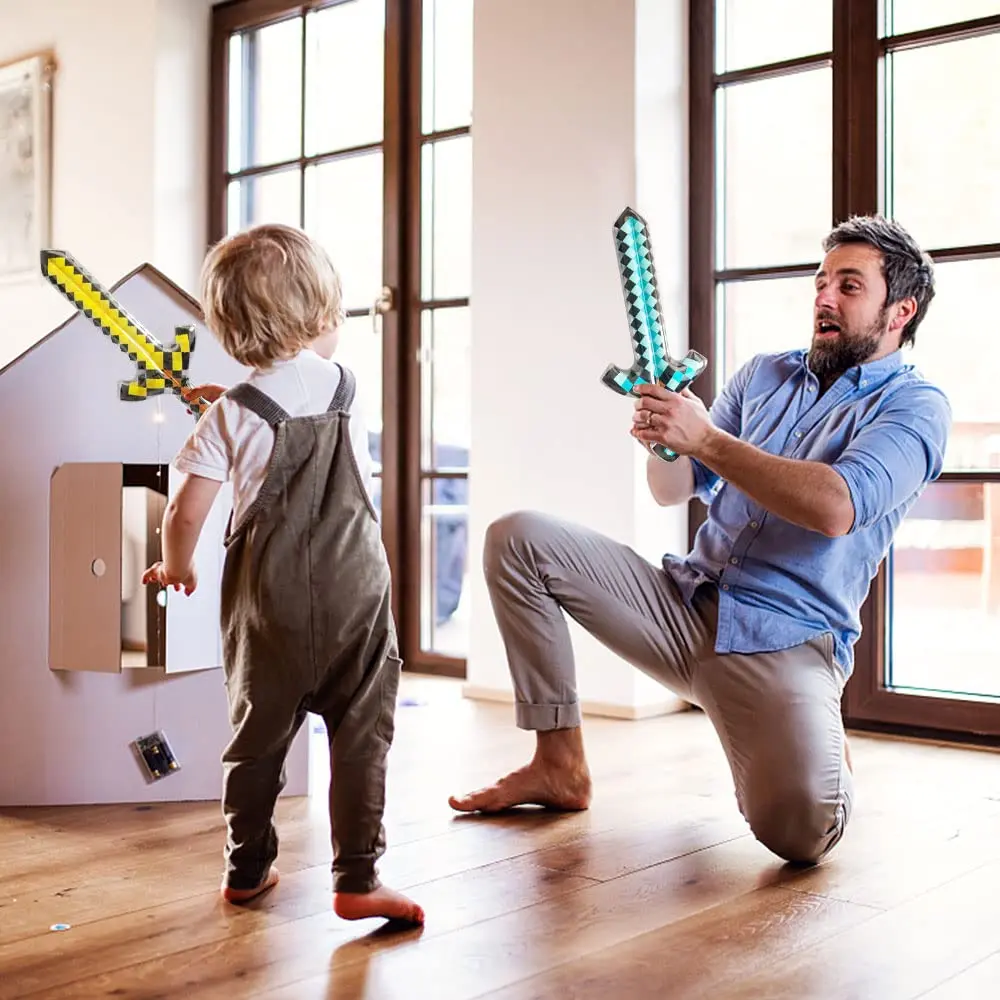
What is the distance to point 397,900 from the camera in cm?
165

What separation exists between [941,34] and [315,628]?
2092 mm

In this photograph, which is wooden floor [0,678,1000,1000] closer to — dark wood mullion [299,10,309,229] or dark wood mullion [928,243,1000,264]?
dark wood mullion [928,243,1000,264]

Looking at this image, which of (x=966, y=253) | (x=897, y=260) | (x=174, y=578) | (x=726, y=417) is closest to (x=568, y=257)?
(x=966, y=253)

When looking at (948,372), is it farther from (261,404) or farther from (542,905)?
(261,404)

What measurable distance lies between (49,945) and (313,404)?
69 cm

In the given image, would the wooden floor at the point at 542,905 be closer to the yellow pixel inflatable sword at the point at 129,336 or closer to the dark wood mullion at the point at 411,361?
the yellow pixel inflatable sword at the point at 129,336

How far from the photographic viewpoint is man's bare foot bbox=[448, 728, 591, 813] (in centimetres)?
223

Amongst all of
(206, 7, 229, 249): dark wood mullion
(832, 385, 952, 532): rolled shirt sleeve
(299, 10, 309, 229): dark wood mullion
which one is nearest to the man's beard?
(832, 385, 952, 532): rolled shirt sleeve

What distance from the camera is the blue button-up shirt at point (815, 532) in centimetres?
198

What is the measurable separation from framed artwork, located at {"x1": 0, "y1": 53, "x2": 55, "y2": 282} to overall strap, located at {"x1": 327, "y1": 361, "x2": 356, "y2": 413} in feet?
11.8

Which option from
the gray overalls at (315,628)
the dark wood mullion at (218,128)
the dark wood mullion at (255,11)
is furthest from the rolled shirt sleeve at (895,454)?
the dark wood mullion at (218,128)

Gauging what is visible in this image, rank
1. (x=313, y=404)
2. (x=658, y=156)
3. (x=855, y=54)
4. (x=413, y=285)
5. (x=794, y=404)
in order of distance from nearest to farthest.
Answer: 1. (x=313, y=404)
2. (x=794, y=404)
3. (x=855, y=54)
4. (x=658, y=156)
5. (x=413, y=285)

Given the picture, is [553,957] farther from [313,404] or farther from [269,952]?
[313,404]

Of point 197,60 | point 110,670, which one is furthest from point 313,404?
point 197,60
